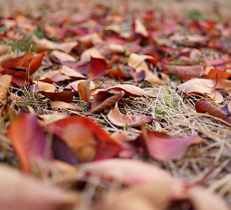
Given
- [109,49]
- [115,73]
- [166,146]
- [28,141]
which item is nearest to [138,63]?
[115,73]

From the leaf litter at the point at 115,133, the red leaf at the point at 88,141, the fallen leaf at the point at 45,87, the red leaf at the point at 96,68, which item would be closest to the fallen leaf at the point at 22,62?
the leaf litter at the point at 115,133

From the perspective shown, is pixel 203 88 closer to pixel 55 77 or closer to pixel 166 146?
pixel 166 146

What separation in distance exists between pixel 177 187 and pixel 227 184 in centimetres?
18

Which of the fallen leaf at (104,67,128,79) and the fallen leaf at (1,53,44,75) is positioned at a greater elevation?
the fallen leaf at (1,53,44,75)

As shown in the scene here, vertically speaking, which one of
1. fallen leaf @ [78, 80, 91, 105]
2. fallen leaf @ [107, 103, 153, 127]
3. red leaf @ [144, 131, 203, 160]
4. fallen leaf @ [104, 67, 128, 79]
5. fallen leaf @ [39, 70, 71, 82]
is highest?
fallen leaf @ [78, 80, 91, 105]

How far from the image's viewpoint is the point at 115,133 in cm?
76

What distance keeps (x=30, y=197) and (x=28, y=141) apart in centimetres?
17

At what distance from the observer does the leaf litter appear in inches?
16.7

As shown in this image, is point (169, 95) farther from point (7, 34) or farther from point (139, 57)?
point (7, 34)

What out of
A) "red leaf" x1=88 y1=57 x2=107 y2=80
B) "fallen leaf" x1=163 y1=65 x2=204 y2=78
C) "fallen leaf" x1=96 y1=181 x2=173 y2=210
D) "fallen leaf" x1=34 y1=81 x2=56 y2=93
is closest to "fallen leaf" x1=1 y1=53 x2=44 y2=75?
"fallen leaf" x1=34 y1=81 x2=56 y2=93

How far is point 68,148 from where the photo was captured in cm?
56

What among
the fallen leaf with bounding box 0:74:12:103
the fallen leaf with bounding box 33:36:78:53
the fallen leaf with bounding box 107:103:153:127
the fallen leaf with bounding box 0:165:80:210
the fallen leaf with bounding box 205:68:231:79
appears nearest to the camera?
the fallen leaf with bounding box 0:165:80:210

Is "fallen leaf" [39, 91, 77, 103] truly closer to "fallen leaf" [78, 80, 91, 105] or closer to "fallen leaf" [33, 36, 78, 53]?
"fallen leaf" [78, 80, 91, 105]

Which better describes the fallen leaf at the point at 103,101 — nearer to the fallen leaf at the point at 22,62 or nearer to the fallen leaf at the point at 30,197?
the fallen leaf at the point at 22,62
